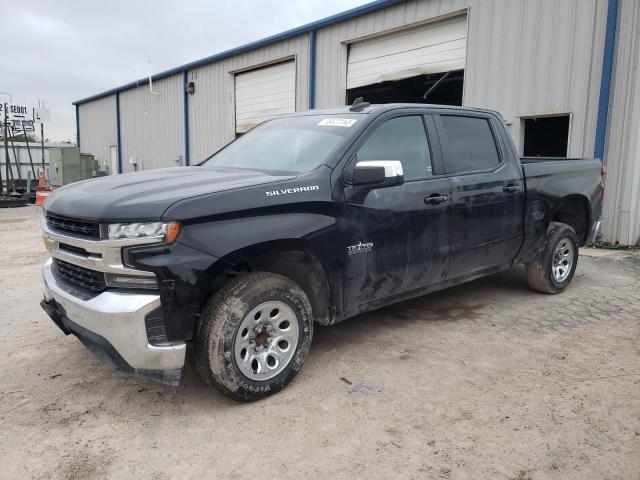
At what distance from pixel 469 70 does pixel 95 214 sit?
8.50 m

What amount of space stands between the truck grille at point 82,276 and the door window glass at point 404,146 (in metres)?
1.86

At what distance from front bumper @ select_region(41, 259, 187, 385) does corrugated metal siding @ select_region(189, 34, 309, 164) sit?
1104cm

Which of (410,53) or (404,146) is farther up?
(410,53)

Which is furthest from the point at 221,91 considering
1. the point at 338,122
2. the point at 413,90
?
the point at 338,122

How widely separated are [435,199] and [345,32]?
9.01 m

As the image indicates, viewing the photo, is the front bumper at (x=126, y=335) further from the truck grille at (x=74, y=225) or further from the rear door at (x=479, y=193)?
the rear door at (x=479, y=193)

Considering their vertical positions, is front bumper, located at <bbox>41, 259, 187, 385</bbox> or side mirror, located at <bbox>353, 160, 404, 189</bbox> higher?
side mirror, located at <bbox>353, 160, 404, 189</bbox>

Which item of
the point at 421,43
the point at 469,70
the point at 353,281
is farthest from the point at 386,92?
the point at 353,281

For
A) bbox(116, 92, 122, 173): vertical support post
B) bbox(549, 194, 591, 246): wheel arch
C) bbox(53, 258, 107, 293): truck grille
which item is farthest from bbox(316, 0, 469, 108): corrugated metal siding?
bbox(116, 92, 122, 173): vertical support post

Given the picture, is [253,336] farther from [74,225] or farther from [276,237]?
[74,225]

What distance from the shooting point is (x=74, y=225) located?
2.95m

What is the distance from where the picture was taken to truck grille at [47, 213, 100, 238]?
2781 mm

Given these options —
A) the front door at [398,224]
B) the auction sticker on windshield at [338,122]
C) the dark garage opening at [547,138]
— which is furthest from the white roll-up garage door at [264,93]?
the front door at [398,224]

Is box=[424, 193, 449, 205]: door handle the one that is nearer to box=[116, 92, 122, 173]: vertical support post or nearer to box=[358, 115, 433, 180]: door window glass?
box=[358, 115, 433, 180]: door window glass
